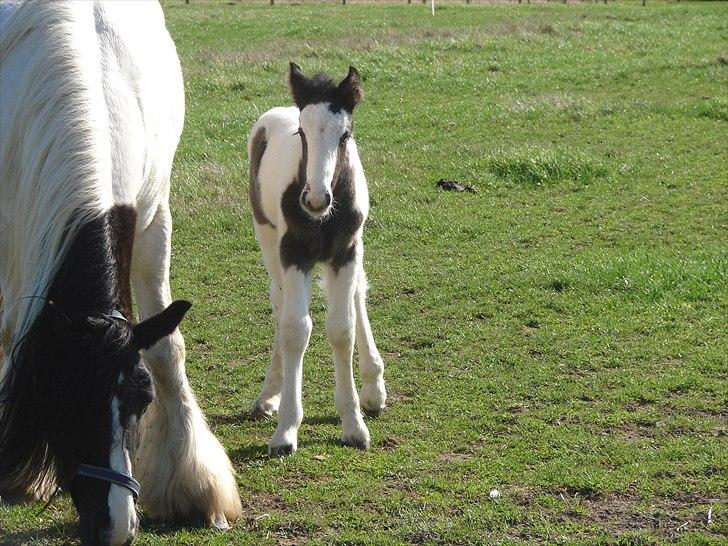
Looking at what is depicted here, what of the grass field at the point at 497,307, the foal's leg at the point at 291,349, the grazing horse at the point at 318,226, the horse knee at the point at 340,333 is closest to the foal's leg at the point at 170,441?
the grass field at the point at 497,307

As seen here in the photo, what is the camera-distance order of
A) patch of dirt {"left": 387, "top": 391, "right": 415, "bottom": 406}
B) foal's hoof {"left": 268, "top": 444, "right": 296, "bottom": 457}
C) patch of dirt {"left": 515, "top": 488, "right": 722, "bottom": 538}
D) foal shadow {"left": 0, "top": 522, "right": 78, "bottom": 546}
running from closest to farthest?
foal shadow {"left": 0, "top": 522, "right": 78, "bottom": 546}
patch of dirt {"left": 515, "top": 488, "right": 722, "bottom": 538}
foal's hoof {"left": 268, "top": 444, "right": 296, "bottom": 457}
patch of dirt {"left": 387, "top": 391, "right": 415, "bottom": 406}

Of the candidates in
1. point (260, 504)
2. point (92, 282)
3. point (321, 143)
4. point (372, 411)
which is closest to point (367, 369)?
point (372, 411)

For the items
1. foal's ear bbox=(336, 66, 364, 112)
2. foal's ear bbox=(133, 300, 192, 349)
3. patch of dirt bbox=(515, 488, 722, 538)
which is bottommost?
patch of dirt bbox=(515, 488, 722, 538)

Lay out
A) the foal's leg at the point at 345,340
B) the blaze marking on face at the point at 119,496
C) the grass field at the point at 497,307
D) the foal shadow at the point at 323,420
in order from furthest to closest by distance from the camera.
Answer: the foal shadow at the point at 323,420, the foal's leg at the point at 345,340, the grass field at the point at 497,307, the blaze marking on face at the point at 119,496

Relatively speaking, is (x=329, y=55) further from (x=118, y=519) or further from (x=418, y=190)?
(x=118, y=519)

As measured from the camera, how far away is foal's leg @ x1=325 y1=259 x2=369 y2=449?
18.0 ft

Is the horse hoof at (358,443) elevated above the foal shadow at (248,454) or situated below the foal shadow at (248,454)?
above

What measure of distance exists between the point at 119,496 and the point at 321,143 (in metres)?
2.14

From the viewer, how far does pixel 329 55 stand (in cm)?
1652

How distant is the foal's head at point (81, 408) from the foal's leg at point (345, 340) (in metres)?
1.86

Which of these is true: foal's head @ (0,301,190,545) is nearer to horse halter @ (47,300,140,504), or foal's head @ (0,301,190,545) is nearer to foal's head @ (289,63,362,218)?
horse halter @ (47,300,140,504)

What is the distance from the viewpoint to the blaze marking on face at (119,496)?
11.9 feet

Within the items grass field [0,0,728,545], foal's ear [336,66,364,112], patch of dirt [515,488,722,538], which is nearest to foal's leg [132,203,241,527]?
grass field [0,0,728,545]

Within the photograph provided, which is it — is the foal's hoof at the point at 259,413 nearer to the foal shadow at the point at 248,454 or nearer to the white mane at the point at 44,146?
the foal shadow at the point at 248,454
